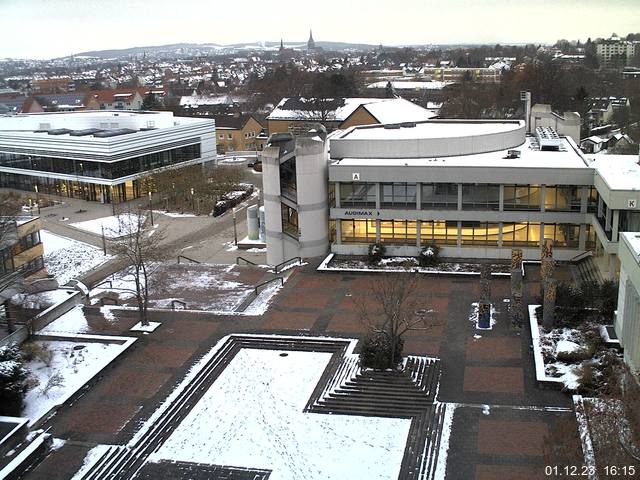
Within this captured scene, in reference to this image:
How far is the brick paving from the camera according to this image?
2298 cm

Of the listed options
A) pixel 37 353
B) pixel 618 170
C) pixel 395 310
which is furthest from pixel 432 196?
pixel 37 353

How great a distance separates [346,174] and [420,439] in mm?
21677

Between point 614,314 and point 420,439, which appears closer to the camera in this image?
point 420,439

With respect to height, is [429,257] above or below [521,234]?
below

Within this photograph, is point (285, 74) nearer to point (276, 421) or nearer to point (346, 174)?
point (346, 174)

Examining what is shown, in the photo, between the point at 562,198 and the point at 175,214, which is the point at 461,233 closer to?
the point at 562,198

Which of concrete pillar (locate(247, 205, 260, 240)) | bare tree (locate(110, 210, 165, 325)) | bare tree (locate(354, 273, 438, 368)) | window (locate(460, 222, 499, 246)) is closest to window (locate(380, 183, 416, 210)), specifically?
window (locate(460, 222, 499, 246))

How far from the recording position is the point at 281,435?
2430 centimetres

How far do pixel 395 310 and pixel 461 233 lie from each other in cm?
1503

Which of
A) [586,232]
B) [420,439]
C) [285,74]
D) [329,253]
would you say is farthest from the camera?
[285,74]

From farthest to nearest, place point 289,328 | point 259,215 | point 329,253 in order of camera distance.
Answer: point 259,215, point 329,253, point 289,328

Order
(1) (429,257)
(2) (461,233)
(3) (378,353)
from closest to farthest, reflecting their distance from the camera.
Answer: (3) (378,353), (1) (429,257), (2) (461,233)

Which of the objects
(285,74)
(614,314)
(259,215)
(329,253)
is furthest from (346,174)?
(285,74)

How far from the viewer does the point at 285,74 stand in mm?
147375
